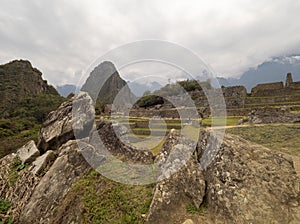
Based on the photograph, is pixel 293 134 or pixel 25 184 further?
pixel 293 134

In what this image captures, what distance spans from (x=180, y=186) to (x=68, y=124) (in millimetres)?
4416

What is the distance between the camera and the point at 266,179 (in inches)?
141

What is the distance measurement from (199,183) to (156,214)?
1089 millimetres

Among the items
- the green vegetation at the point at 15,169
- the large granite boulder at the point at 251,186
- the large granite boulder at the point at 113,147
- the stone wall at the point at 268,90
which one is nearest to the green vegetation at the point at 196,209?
the large granite boulder at the point at 251,186

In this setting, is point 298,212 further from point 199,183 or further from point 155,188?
point 155,188

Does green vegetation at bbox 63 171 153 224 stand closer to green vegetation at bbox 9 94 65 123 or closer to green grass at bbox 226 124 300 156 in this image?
green grass at bbox 226 124 300 156

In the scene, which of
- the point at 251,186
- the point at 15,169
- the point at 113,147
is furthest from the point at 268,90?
the point at 15,169

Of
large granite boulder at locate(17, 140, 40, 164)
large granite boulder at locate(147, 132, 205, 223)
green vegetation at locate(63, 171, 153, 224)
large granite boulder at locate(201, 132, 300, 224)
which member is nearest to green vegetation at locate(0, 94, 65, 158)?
large granite boulder at locate(17, 140, 40, 164)

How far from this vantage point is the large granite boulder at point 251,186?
3223 mm

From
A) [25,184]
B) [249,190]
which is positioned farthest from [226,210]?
[25,184]

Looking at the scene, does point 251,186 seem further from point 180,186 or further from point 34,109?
point 34,109

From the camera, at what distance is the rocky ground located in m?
3.40

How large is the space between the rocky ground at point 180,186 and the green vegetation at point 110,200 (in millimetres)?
22

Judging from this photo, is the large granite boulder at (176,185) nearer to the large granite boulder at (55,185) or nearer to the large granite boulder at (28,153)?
the large granite boulder at (55,185)
